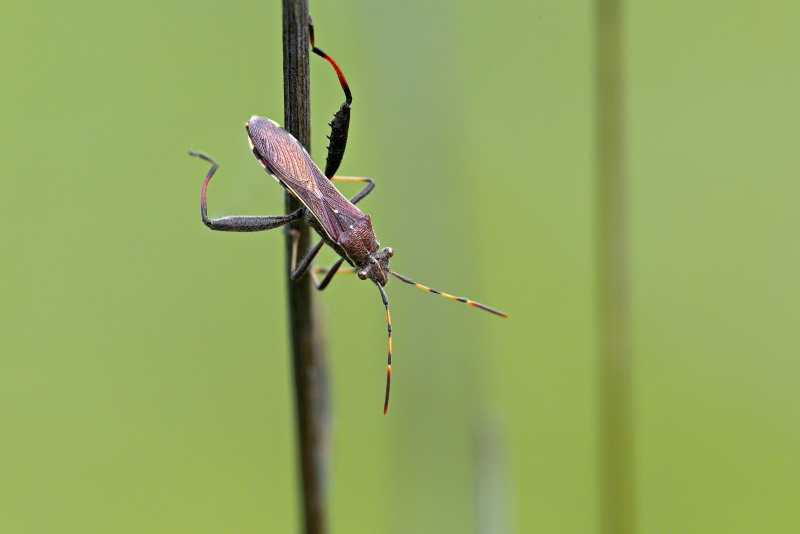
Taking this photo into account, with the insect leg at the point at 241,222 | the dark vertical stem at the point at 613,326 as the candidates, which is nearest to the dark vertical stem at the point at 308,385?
the insect leg at the point at 241,222

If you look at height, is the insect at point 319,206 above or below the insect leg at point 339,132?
below

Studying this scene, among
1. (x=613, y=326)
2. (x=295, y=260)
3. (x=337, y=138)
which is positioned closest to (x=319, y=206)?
(x=337, y=138)

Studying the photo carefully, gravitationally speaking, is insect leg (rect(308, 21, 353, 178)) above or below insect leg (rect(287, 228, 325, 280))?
above

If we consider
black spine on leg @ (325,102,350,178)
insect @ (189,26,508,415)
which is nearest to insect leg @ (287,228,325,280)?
insect @ (189,26,508,415)

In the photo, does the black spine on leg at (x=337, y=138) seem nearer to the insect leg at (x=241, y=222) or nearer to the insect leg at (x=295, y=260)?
the insect leg at (x=241, y=222)

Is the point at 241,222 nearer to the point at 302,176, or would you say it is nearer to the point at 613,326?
the point at 302,176

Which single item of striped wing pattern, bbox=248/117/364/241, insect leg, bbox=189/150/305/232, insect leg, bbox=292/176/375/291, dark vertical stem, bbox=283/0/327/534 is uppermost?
striped wing pattern, bbox=248/117/364/241

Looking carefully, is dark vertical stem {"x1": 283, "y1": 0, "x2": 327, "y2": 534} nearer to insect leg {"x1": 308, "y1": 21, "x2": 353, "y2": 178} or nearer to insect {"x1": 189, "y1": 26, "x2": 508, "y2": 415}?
insect {"x1": 189, "y1": 26, "x2": 508, "y2": 415}
